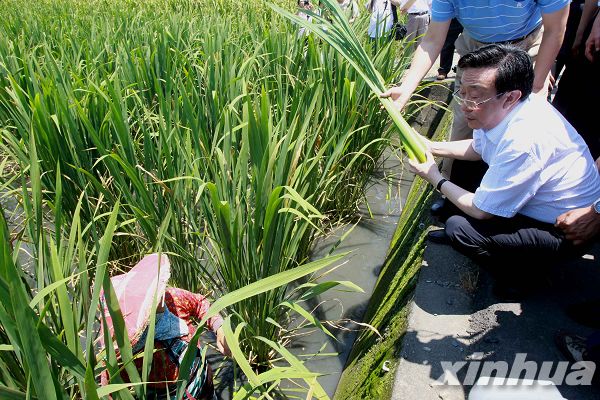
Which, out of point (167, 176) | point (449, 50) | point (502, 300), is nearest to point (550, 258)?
point (502, 300)

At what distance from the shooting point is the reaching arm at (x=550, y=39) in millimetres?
2035

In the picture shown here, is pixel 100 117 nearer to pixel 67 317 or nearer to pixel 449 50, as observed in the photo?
pixel 67 317

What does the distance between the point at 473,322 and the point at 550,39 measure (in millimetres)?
1157

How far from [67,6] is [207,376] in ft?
16.8

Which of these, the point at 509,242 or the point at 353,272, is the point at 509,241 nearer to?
the point at 509,242

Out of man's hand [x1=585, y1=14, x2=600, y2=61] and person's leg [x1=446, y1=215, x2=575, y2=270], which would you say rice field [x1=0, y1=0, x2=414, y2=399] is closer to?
person's leg [x1=446, y1=215, x2=575, y2=270]

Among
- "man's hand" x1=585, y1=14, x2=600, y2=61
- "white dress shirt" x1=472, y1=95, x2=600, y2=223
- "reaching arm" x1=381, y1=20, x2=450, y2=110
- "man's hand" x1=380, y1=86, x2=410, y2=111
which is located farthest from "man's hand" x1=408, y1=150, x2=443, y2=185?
"man's hand" x1=585, y1=14, x2=600, y2=61

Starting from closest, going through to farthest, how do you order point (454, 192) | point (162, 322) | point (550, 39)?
point (162, 322)
point (454, 192)
point (550, 39)

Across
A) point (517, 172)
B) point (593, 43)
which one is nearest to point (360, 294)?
point (517, 172)

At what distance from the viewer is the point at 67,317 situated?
97 centimetres

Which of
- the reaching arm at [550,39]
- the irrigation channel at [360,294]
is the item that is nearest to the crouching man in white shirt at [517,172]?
the irrigation channel at [360,294]

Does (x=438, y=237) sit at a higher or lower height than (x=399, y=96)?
lower

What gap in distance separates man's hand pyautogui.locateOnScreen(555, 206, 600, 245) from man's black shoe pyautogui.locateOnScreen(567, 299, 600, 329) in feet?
0.65

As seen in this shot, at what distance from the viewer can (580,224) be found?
5.40ft
